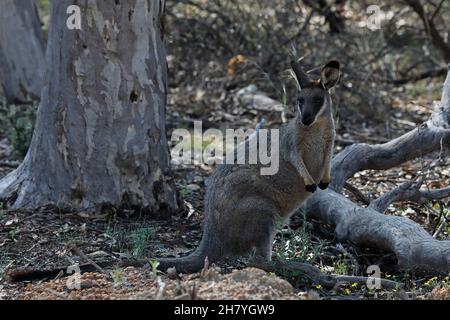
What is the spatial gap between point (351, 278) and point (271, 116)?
5689 millimetres

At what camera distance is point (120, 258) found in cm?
612

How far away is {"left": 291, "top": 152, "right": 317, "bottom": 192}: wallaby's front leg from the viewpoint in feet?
20.9

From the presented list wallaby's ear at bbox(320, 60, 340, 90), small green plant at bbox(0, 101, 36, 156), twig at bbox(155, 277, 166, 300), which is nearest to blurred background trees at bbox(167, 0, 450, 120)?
small green plant at bbox(0, 101, 36, 156)

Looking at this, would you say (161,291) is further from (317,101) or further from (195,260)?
(317,101)

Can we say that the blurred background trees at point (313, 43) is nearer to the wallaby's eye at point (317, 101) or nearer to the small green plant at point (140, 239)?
the wallaby's eye at point (317, 101)

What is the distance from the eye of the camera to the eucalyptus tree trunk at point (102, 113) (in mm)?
7043

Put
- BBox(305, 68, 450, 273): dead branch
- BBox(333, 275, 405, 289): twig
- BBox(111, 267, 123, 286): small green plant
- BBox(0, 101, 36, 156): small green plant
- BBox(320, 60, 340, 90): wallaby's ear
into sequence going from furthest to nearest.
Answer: BBox(0, 101, 36, 156): small green plant, BBox(320, 60, 340, 90): wallaby's ear, BBox(305, 68, 450, 273): dead branch, BBox(333, 275, 405, 289): twig, BBox(111, 267, 123, 286): small green plant

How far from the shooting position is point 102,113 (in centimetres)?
712

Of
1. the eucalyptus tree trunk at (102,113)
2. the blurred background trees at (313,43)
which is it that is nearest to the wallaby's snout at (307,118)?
the eucalyptus tree trunk at (102,113)

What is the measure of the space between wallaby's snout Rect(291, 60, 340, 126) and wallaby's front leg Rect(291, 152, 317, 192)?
1.16 feet

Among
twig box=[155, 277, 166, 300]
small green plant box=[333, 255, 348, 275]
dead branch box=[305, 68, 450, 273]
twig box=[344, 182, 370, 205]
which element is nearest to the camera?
twig box=[155, 277, 166, 300]

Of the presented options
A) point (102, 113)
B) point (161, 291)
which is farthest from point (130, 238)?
point (161, 291)

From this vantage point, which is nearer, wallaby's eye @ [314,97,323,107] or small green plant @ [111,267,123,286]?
small green plant @ [111,267,123,286]

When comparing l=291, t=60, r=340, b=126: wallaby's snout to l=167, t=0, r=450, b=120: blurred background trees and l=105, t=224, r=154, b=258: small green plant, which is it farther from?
l=167, t=0, r=450, b=120: blurred background trees
